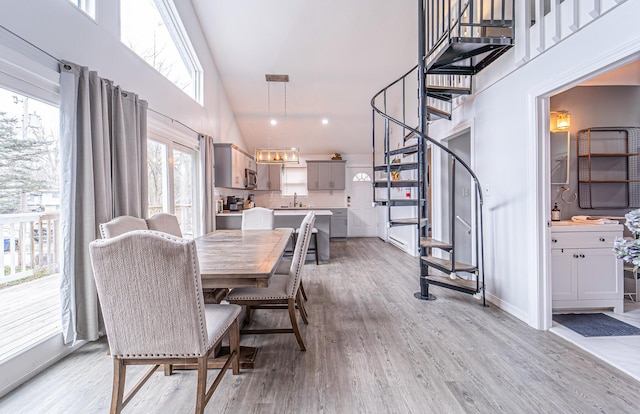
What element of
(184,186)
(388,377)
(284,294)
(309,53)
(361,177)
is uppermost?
(309,53)

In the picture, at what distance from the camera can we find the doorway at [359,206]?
27.1 ft

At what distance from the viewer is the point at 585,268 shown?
2.69 meters

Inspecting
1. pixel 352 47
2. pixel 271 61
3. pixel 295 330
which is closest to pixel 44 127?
pixel 295 330

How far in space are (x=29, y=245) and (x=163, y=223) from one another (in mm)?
947

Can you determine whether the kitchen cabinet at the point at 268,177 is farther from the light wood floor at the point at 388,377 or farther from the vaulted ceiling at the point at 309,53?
the light wood floor at the point at 388,377

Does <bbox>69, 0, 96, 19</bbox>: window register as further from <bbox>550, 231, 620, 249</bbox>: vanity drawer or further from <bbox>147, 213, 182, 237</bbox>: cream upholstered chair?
<bbox>550, 231, 620, 249</bbox>: vanity drawer

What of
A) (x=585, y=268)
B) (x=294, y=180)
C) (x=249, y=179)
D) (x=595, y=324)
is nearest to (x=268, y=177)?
(x=294, y=180)

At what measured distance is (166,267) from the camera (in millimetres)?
1298

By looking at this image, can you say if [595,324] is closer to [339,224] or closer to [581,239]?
[581,239]

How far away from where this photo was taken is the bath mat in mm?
2363

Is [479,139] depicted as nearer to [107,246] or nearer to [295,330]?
[295,330]

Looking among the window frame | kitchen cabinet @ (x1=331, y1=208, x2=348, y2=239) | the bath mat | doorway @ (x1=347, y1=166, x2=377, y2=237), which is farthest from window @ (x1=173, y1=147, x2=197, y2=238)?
doorway @ (x1=347, y1=166, x2=377, y2=237)

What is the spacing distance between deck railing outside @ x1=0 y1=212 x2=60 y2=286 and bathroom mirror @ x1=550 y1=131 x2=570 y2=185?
4.84 metres

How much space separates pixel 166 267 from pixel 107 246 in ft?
0.89
